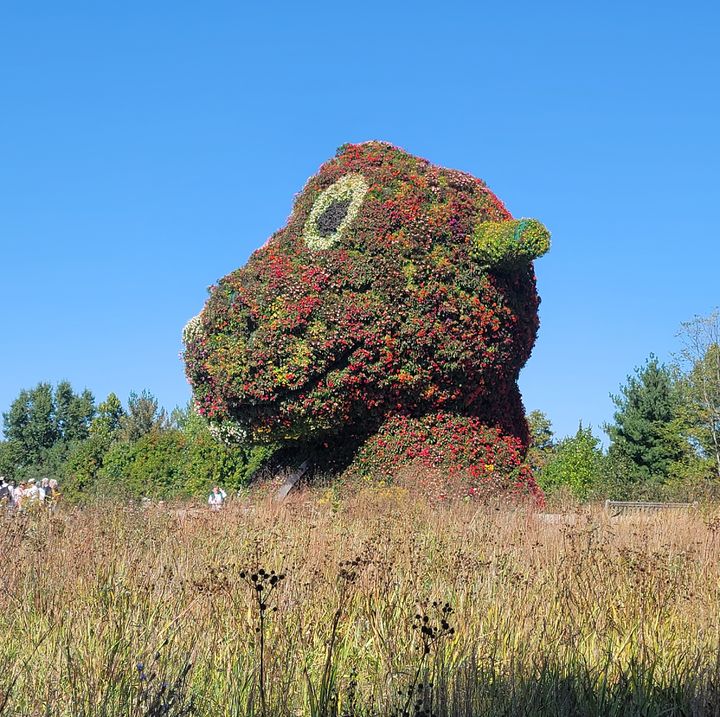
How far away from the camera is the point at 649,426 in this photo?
102 feet

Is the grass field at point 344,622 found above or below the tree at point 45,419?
below

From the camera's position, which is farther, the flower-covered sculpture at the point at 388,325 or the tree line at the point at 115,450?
the tree line at the point at 115,450

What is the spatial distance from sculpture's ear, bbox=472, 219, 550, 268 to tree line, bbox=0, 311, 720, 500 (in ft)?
13.5

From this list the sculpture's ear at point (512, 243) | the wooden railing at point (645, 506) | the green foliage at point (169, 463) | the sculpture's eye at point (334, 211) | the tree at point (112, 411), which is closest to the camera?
the wooden railing at point (645, 506)

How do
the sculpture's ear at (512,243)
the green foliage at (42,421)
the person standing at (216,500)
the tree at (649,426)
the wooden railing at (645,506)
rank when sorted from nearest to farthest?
the person standing at (216,500) → the wooden railing at (645,506) → the sculpture's ear at (512,243) → the tree at (649,426) → the green foliage at (42,421)

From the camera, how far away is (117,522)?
773 cm

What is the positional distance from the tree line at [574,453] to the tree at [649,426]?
0.04 metres

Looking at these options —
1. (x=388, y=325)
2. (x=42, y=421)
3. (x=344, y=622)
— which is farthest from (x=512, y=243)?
(x=42, y=421)

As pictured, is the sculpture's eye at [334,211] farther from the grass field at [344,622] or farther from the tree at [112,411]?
the tree at [112,411]

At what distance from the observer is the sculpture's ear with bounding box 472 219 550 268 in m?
15.1

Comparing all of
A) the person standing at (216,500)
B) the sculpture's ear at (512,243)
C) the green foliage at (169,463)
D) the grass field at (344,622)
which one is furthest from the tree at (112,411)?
the grass field at (344,622)

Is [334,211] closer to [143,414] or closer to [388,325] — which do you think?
[388,325]

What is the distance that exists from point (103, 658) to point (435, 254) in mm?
12196

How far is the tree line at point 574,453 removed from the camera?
1797 centimetres
